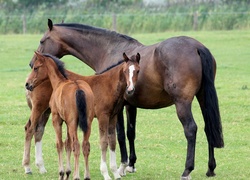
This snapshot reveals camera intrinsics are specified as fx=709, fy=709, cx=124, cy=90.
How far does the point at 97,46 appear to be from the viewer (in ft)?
35.6

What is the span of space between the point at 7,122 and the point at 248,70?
10947 millimetres

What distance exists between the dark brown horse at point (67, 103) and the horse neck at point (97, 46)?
61.0 inches

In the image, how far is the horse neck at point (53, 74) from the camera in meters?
9.18

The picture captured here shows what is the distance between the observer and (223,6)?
41.0 meters

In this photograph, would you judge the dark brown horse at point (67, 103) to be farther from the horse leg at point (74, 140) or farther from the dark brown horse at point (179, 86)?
the dark brown horse at point (179, 86)

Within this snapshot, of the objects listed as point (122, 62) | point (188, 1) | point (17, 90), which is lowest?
point (188, 1)

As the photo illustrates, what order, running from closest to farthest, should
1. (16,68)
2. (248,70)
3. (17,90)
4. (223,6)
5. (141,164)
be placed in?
(141,164) → (17,90) → (248,70) → (16,68) → (223,6)

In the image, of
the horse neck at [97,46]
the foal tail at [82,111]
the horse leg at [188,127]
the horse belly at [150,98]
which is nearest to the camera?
the foal tail at [82,111]

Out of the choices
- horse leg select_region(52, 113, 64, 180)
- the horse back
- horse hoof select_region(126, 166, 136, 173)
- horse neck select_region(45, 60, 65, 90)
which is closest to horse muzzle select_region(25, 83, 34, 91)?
horse neck select_region(45, 60, 65, 90)

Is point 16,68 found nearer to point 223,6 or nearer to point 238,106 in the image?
point 238,106

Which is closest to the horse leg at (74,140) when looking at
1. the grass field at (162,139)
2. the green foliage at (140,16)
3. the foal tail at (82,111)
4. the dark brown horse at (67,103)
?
the dark brown horse at (67,103)

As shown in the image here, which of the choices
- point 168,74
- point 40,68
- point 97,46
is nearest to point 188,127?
point 168,74

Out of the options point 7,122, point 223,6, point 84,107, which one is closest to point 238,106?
point 7,122

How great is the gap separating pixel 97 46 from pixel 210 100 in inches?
91.7
